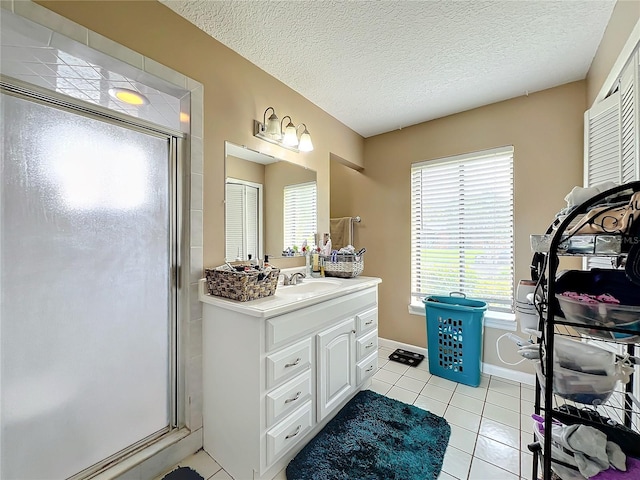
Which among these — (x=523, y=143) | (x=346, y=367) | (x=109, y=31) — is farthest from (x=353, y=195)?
(x=109, y=31)

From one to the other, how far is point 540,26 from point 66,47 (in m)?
Result: 2.38

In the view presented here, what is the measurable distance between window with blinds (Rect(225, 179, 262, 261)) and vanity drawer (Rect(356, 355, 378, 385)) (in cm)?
113

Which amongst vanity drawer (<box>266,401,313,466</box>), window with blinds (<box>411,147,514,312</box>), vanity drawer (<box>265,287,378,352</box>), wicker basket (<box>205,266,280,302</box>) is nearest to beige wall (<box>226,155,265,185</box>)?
wicker basket (<box>205,266,280,302</box>)

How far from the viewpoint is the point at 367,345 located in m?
2.00

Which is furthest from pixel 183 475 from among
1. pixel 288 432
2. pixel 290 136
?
pixel 290 136

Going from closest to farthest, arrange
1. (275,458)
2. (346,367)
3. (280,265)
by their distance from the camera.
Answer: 1. (275,458)
2. (346,367)
3. (280,265)

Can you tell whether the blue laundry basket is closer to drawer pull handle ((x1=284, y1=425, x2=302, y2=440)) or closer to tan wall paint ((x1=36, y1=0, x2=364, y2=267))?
drawer pull handle ((x1=284, y1=425, x2=302, y2=440))

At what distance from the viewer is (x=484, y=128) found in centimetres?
231

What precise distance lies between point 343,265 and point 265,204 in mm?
810

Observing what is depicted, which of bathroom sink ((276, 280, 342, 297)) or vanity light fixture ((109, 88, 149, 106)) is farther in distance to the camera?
bathroom sink ((276, 280, 342, 297))

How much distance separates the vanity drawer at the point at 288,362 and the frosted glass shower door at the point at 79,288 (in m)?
0.67

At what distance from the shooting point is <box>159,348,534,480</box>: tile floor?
4.42 feet

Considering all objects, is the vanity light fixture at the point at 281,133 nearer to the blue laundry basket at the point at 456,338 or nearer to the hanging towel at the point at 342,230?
the hanging towel at the point at 342,230

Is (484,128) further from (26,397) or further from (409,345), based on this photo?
(26,397)
